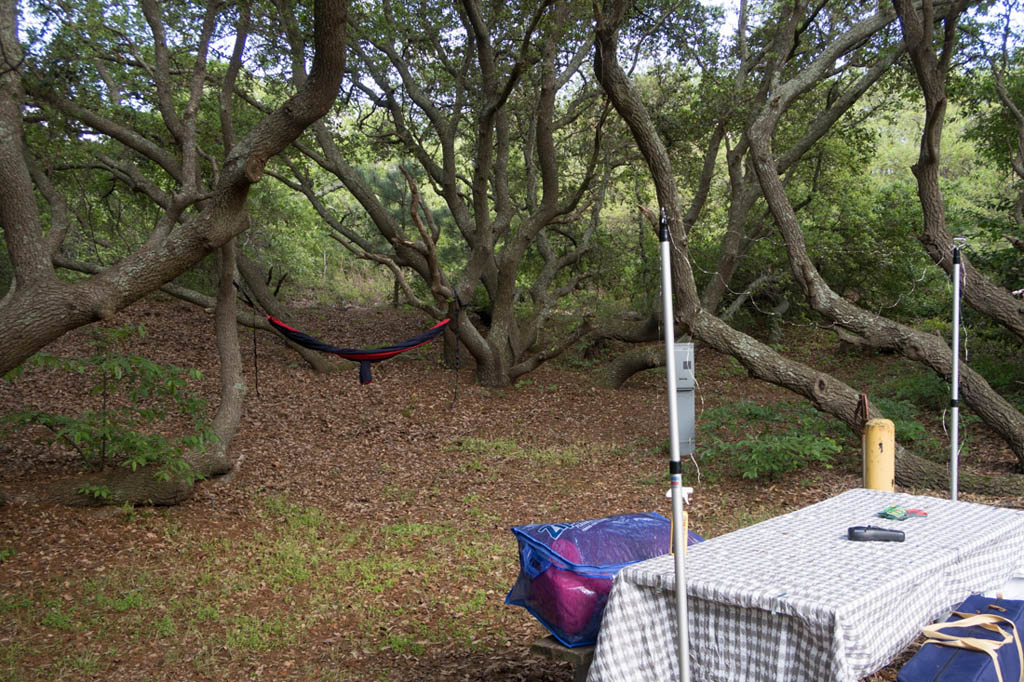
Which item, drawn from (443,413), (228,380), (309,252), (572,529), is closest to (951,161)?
(309,252)

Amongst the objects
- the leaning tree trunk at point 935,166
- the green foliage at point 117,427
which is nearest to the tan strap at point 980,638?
the green foliage at point 117,427

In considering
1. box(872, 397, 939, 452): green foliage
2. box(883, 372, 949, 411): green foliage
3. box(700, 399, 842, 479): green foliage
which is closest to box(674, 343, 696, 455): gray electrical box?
box(700, 399, 842, 479): green foliage

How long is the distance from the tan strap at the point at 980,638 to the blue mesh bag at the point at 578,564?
897 millimetres

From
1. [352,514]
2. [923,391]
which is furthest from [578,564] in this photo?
[923,391]

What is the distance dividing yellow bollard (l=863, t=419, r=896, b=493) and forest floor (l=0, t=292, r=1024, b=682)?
4.48ft

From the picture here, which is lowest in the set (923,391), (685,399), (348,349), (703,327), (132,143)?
(923,391)

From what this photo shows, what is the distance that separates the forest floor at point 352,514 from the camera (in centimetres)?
384

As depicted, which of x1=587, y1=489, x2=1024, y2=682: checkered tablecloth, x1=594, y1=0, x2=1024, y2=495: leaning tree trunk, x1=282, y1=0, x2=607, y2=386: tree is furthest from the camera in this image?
x1=282, y1=0, x2=607, y2=386: tree

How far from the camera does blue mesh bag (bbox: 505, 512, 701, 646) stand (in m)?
2.68

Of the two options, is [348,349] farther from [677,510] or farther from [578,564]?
[677,510]

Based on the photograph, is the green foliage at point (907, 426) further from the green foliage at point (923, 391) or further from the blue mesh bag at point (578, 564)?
the blue mesh bag at point (578, 564)

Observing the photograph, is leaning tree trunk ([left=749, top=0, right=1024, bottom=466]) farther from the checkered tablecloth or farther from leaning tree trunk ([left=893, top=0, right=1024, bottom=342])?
the checkered tablecloth

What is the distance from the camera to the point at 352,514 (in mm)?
6109

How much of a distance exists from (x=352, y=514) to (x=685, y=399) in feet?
10.5
